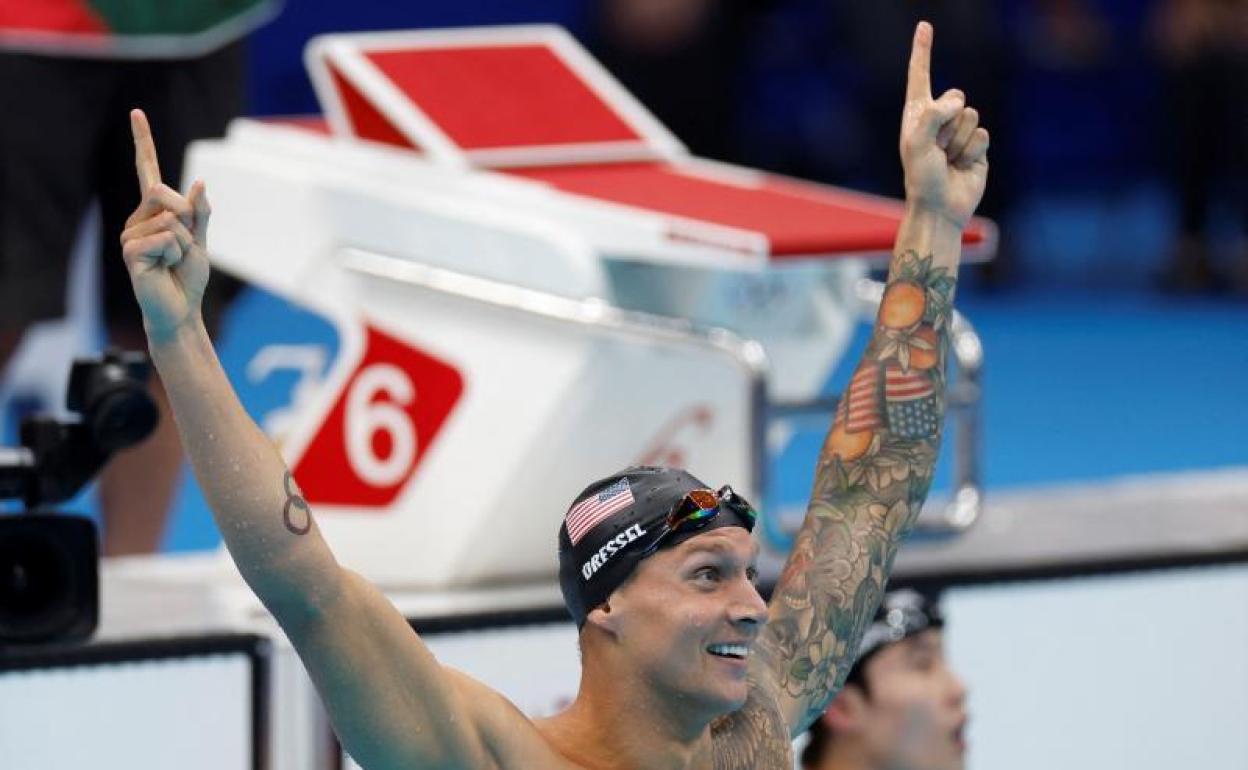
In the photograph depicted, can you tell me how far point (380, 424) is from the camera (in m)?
4.28

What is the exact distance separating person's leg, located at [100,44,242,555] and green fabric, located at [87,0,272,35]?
79 mm

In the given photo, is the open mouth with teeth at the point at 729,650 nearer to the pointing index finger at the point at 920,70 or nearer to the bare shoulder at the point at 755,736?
the bare shoulder at the point at 755,736

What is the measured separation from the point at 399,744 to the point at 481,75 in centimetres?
237

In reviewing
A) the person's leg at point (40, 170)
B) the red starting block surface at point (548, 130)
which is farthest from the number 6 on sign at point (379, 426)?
the person's leg at point (40, 170)

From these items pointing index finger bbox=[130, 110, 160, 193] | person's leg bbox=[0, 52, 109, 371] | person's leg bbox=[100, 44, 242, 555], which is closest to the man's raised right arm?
pointing index finger bbox=[130, 110, 160, 193]

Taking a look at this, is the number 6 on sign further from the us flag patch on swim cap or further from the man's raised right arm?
the man's raised right arm

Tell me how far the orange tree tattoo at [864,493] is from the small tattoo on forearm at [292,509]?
0.69 m

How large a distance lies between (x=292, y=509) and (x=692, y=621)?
44 cm

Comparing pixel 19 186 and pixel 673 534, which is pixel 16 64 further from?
pixel 673 534

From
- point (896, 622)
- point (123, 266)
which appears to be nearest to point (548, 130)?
point (123, 266)

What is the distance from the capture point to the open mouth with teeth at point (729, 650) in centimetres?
257

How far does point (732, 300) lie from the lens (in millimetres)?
4277

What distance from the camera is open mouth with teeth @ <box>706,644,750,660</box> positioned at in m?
2.57

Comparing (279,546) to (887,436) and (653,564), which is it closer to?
(653,564)
